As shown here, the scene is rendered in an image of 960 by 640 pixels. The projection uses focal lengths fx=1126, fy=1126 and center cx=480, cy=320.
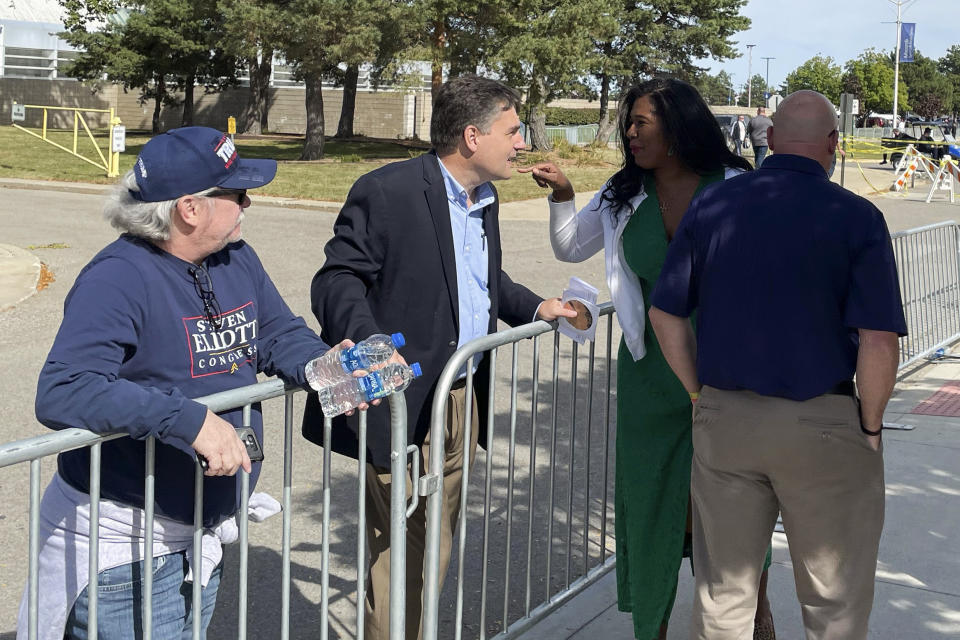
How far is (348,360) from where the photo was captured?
9.01ft

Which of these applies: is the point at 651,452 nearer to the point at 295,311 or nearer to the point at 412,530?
the point at 412,530

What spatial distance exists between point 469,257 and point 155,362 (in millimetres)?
1266

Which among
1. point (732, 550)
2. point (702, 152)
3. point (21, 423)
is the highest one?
point (702, 152)

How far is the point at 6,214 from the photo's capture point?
17.8 metres

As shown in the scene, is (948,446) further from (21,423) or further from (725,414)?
(21,423)

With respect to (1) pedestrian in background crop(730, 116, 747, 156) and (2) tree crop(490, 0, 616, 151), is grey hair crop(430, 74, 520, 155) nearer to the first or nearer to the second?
(2) tree crop(490, 0, 616, 151)

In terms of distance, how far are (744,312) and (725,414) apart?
11.7 inches

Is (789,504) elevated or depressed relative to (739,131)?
depressed

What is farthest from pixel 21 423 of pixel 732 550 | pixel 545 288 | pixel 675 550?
pixel 545 288

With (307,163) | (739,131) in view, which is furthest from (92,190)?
(739,131)

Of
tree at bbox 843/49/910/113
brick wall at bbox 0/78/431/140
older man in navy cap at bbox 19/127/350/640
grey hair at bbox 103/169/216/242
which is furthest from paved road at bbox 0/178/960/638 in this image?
tree at bbox 843/49/910/113

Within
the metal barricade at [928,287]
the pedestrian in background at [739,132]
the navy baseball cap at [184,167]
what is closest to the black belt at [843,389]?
the navy baseball cap at [184,167]

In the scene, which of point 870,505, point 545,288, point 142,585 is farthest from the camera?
point 545,288

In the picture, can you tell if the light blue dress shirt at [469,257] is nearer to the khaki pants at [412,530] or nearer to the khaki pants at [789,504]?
the khaki pants at [412,530]
